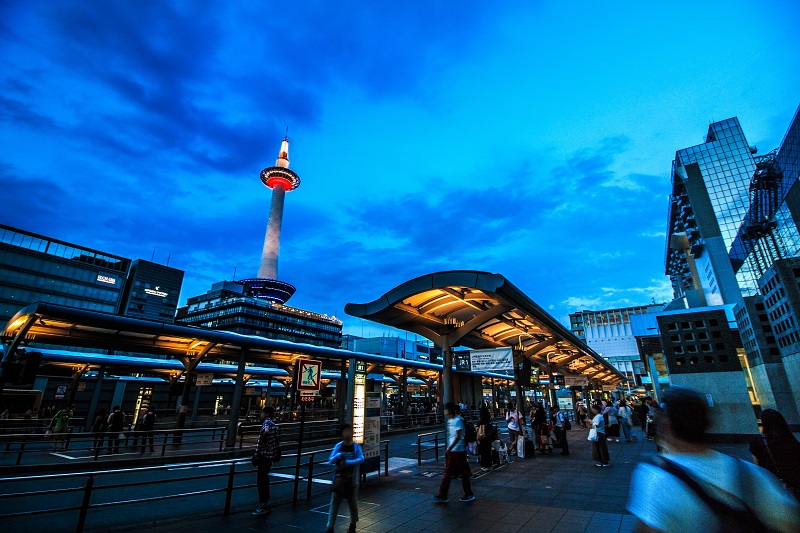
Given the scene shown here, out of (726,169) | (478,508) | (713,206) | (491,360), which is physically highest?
(726,169)

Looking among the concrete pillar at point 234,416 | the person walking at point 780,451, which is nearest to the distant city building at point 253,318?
the concrete pillar at point 234,416

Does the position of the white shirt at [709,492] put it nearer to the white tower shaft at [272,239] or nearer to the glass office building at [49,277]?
the glass office building at [49,277]

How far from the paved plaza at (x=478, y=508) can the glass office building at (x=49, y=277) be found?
270 ft

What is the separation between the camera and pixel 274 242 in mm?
122188

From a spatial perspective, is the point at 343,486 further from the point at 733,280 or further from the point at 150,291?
the point at 150,291

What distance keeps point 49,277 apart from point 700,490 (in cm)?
9511

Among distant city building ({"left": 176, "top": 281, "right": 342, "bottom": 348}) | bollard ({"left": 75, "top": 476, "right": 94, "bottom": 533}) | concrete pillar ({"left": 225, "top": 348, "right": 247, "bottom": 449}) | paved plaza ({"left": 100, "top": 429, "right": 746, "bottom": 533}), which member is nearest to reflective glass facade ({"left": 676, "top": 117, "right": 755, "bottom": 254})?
paved plaza ({"left": 100, "top": 429, "right": 746, "bottom": 533})

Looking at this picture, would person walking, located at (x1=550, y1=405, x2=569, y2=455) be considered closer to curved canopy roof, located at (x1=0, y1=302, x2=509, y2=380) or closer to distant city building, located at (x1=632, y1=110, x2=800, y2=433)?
curved canopy roof, located at (x1=0, y1=302, x2=509, y2=380)

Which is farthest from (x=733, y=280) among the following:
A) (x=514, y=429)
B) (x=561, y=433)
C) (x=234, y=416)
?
(x=234, y=416)

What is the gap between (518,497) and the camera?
7621 millimetres

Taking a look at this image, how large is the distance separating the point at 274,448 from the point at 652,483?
6935 mm

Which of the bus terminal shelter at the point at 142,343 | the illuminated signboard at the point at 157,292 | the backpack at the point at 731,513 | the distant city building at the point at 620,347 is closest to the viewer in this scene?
the backpack at the point at 731,513

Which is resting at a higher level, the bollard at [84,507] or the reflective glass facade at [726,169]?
the reflective glass facade at [726,169]

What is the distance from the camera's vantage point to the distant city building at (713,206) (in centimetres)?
5394
